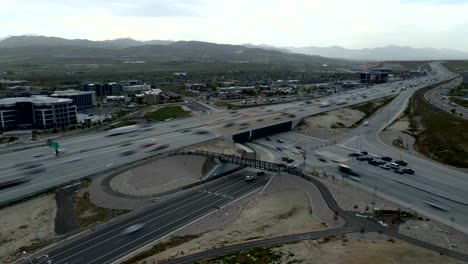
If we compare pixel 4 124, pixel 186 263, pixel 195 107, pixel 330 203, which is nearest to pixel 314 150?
pixel 330 203

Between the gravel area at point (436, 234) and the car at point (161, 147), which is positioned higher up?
the car at point (161, 147)

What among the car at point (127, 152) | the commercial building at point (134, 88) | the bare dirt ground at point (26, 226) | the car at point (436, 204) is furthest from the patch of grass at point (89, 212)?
the commercial building at point (134, 88)

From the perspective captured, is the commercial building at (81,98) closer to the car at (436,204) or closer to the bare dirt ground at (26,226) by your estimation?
the bare dirt ground at (26,226)

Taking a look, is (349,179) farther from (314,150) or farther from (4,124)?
(4,124)

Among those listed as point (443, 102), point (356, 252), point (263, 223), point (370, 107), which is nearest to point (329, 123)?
point (370, 107)

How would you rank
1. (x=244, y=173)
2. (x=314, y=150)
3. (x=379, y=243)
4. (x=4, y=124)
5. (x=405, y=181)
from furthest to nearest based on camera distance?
(x=4, y=124), (x=314, y=150), (x=244, y=173), (x=405, y=181), (x=379, y=243)

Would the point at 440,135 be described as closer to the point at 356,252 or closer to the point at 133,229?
the point at 356,252
